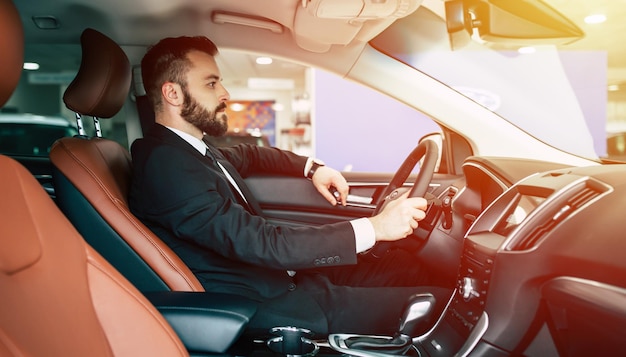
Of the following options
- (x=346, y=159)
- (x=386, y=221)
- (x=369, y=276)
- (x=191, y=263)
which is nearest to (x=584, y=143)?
(x=369, y=276)

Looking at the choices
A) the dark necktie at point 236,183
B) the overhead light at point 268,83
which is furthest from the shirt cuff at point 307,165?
the overhead light at point 268,83

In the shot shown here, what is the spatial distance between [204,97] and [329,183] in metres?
0.62

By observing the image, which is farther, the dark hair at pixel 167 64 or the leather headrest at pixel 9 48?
the dark hair at pixel 167 64

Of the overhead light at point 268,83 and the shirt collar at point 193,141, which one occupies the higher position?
the overhead light at point 268,83

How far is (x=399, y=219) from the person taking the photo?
1.45 metres

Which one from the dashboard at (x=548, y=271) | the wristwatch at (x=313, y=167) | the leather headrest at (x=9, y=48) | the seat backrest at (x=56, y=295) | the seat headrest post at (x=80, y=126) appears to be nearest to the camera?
the seat backrest at (x=56, y=295)

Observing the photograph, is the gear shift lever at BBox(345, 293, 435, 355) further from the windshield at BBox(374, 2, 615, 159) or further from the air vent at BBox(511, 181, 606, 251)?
the windshield at BBox(374, 2, 615, 159)

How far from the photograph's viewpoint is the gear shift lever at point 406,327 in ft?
4.88

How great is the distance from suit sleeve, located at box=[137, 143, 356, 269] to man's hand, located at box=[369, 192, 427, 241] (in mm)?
80

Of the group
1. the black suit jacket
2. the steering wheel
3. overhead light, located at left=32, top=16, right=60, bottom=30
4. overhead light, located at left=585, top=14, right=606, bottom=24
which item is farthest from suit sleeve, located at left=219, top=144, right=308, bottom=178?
overhead light, located at left=585, top=14, right=606, bottom=24

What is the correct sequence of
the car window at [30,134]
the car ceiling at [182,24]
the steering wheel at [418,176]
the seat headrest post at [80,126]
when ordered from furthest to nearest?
1. the car window at [30,134]
2. the car ceiling at [182,24]
3. the seat headrest post at [80,126]
4. the steering wheel at [418,176]

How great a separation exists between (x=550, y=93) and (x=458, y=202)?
129 inches

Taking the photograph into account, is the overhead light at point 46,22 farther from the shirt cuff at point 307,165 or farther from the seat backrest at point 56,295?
the seat backrest at point 56,295

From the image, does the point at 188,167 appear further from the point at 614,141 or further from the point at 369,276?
the point at 614,141
